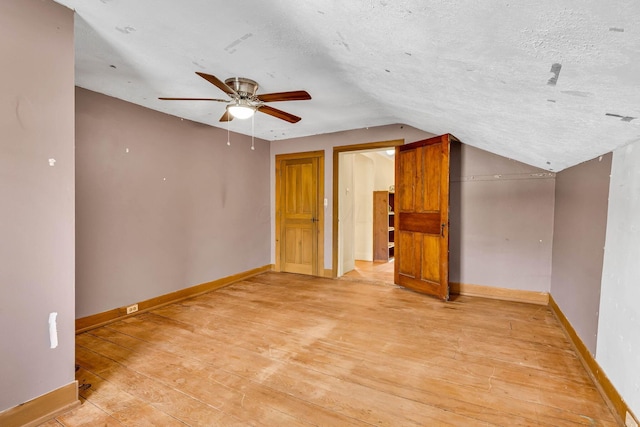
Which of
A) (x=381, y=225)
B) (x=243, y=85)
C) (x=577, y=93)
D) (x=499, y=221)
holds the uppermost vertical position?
(x=243, y=85)

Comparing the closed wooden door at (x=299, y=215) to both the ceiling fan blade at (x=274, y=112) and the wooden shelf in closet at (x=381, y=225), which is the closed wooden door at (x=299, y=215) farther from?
the ceiling fan blade at (x=274, y=112)

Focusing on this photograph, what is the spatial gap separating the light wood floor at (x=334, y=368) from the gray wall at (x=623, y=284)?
25 centimetres

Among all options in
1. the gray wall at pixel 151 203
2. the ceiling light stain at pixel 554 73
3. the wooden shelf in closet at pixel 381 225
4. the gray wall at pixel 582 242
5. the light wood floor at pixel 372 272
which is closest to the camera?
the ceiling light stain at pixel 554 73

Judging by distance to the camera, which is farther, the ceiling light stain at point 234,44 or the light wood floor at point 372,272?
the light wood floor at point 372,272

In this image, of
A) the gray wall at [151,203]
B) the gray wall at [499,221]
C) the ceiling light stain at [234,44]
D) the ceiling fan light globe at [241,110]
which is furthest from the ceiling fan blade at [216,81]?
the gray wall at [499,221]

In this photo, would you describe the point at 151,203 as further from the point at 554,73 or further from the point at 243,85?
the point at 554,73

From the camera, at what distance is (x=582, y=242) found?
8.30 feet

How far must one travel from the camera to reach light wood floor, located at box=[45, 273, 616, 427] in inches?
68.5

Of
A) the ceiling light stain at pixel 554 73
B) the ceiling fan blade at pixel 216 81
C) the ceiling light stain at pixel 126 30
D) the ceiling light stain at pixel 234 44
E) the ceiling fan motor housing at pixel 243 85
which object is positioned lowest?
the ceiling light stain at pixel 554 73

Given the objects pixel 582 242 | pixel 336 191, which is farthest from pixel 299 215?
pixel 582 242

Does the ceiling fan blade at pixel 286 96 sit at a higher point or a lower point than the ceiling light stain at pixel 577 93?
higher

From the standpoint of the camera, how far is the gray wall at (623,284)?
63.7 inches

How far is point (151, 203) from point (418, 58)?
10.4ft

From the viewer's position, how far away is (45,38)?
5.58ft
